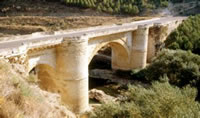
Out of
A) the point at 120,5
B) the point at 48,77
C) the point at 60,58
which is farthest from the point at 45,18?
the point at 60,58

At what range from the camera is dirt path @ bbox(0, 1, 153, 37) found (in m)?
34.4

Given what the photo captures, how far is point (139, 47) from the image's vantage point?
2031 cm

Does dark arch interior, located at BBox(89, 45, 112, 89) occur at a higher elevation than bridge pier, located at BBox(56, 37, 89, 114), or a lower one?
lower

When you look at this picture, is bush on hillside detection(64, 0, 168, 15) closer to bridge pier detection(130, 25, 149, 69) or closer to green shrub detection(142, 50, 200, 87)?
bridge pier detection(130, 25, 149, 69)

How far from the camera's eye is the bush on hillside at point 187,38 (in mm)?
21078

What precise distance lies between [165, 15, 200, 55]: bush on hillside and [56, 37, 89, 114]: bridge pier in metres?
12.3

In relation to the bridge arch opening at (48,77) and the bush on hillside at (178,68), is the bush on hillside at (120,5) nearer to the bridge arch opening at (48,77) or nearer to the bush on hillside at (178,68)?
the bush on hillside at (178,68)

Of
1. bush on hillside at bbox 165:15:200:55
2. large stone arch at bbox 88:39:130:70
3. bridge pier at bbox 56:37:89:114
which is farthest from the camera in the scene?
bush on hillside at bbox 165:15:200:55

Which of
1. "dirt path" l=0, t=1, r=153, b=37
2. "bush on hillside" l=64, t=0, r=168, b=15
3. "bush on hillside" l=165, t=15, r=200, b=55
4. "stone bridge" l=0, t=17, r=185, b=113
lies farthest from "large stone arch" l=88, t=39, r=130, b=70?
"bush on hillside" l=64, t=0, r=168, b=15

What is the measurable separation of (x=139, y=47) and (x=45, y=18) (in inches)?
917

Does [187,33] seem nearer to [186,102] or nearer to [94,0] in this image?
[186,102]

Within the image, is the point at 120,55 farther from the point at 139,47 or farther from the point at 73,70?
the point at 73,70

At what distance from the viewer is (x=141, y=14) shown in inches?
1528

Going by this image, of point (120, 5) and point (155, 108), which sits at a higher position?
point (120, 5)
